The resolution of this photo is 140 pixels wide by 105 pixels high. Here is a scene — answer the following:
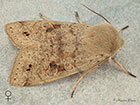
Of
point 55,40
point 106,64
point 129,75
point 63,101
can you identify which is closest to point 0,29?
point 55,40

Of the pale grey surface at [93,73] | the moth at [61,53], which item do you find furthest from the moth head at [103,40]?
the pale grey surface at [93,73]

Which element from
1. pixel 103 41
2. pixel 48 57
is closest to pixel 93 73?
pixel 103 41

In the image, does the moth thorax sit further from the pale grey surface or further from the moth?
the pale grey surface

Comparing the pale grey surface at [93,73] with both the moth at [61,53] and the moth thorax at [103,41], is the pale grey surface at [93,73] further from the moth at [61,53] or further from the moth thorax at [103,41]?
the moth thorax at [103,41]

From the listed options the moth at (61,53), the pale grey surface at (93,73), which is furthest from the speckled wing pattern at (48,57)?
the pale grey surface at (93,73)

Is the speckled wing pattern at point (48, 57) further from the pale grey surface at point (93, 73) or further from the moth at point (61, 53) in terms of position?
the pale grey surface at point (93, 73)
